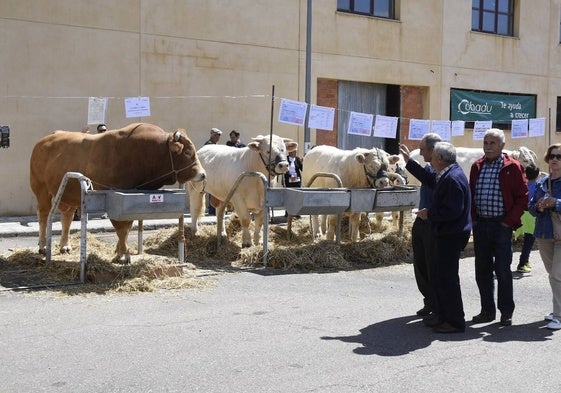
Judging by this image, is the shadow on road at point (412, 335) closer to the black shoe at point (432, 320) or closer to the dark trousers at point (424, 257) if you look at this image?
the black shoe at point (432, 320)

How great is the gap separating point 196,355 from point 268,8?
14755 millimetres

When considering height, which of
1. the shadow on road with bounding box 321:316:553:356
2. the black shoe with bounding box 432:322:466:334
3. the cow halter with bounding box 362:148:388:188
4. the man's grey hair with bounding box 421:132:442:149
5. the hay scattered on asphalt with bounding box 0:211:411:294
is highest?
the man's grey hair with bounding box 421:132:442:149

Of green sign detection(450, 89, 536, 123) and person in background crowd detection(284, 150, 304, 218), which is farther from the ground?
green sign detection(450, 89, 536, 123)

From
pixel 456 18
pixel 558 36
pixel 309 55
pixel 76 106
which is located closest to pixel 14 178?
pixel 76 106

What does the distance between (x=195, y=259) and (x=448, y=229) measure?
16.3 feet

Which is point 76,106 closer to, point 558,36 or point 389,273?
point 389,273

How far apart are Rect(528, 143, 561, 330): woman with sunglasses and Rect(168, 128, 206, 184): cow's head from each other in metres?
4.35

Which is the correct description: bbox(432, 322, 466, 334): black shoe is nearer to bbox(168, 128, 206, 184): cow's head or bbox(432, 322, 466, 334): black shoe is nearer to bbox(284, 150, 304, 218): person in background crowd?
bbox(168, 128, 206, 184): cow's head

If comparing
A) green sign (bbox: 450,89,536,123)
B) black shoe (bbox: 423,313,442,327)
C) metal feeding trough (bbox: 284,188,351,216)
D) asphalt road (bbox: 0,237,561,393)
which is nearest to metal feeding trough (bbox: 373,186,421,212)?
metal feeding trough (bbox: 284,188,351,216)

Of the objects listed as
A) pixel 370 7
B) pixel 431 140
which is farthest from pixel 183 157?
pixel 370 7

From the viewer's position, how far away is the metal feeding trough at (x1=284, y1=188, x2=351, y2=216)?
35.1 feet

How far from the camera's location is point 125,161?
9727mm

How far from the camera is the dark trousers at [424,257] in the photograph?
752 cm

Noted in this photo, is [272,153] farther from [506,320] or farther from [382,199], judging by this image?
[506,320]
